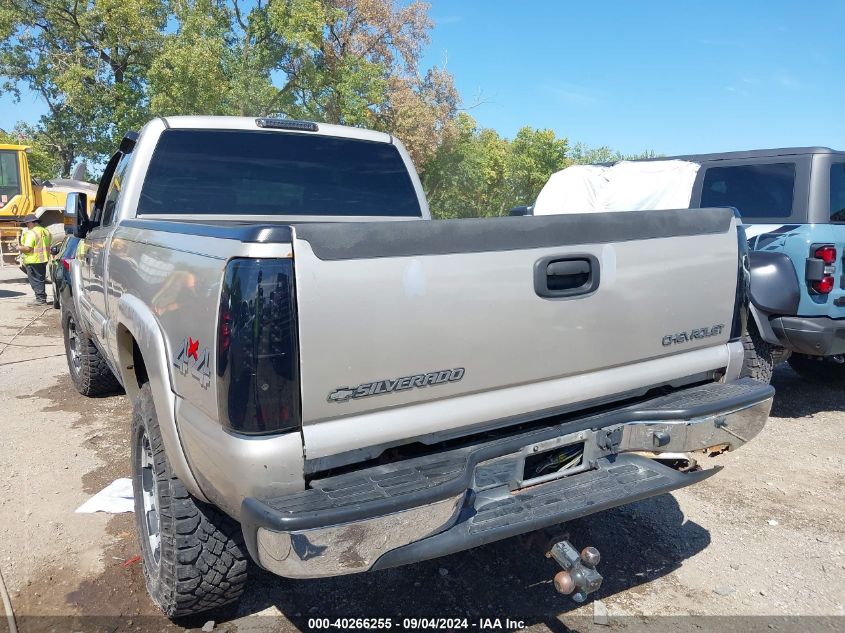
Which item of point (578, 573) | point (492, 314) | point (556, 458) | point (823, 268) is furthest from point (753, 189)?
point (578, 573)

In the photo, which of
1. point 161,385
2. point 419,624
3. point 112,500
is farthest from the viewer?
point 112,500

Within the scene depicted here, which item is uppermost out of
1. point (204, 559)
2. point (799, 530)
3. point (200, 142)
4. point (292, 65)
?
point (292, 65)

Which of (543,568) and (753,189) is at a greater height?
(753,189)

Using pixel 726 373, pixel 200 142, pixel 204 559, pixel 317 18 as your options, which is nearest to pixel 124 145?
pixel 200 142

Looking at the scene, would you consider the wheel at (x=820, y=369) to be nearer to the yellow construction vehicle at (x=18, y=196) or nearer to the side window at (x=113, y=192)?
the side window at (x=113, y=192)

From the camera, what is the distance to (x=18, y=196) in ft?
52.2

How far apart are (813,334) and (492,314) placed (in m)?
3.67

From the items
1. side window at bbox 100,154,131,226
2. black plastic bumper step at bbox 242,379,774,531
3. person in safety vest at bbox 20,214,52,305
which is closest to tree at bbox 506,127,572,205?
person in safety vest at bbox 20,214,52,305

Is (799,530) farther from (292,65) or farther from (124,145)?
(292,65)

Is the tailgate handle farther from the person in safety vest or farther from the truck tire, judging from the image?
the person in safety vest

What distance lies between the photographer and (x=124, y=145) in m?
4.28

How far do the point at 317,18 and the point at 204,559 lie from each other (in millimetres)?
24902

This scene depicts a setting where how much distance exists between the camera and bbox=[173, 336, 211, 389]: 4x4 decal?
2129 millimetres

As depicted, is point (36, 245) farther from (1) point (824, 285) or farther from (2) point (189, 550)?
(1) point (824, 285)
